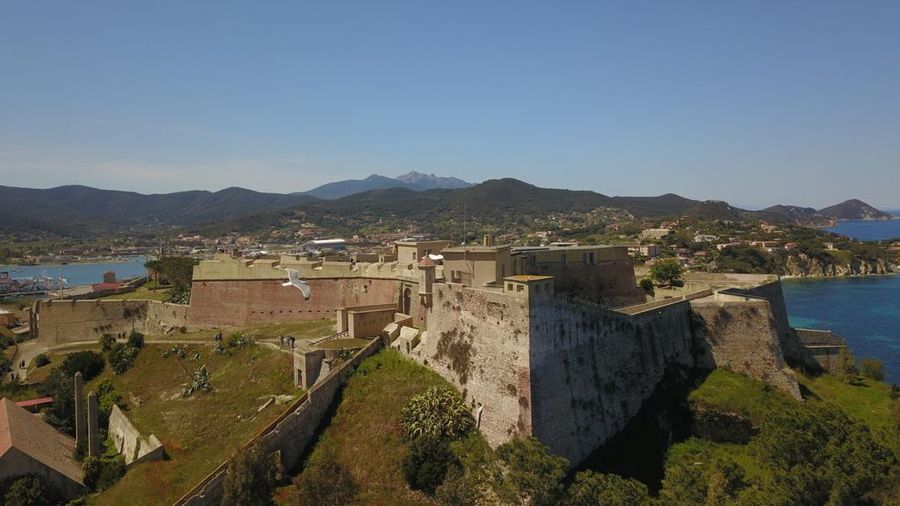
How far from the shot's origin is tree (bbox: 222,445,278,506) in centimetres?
1905

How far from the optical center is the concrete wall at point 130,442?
24094mm

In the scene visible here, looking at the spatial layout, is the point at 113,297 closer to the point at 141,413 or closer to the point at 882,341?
the point at 141,413

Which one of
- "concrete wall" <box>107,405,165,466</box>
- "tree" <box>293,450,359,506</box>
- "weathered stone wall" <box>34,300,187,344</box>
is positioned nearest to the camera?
"tree" <box>293,450,359,506</box>

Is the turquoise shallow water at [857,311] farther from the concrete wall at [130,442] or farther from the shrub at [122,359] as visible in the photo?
the shrub at [122,359]

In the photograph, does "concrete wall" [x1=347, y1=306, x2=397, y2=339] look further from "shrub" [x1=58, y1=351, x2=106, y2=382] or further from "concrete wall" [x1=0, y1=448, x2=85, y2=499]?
"shrub" [x1=58, y1=351, x2=106, y2=382]

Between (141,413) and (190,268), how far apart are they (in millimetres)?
24822

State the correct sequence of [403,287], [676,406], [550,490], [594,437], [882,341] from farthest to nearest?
[882,341]
[403,287]
[676,406]
[594,437]
[550,490]

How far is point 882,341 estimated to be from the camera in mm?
56781

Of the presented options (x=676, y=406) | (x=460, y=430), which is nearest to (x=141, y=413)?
(x=460, y=430)

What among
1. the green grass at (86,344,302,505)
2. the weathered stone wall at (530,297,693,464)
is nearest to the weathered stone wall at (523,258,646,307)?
the weathered stone wall at (530,297,693,464)

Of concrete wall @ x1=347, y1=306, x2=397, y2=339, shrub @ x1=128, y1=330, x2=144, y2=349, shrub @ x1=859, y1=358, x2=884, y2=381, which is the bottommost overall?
shrub @ x1=859, y1=358, x2=884, y2=381

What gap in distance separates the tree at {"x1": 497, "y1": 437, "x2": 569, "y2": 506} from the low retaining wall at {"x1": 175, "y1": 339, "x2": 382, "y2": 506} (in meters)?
9.80

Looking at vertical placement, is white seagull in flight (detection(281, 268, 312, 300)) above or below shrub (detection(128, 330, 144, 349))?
above

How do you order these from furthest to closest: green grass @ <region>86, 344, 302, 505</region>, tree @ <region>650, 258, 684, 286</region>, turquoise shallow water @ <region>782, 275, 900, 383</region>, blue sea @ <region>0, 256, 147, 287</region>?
blue sea @ <region>0, 256, 147, 287</region> → turquoise shallow water @ <region>782, 275, 900, 383</region> → tree @ <region>650, 258, 684, 286</region> → green grass @ <region>86, 344, 302, 505</region>
